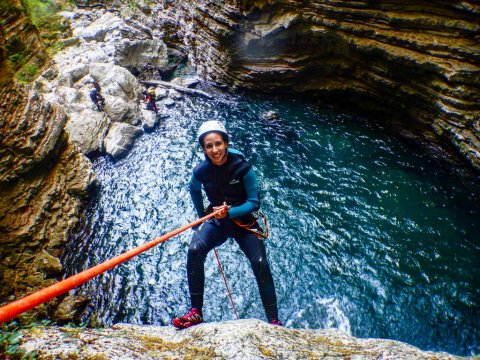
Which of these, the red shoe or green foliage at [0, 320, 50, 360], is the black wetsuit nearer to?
the red shoe

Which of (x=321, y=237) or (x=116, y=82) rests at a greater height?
(x=116, y=82)

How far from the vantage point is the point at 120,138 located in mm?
13156

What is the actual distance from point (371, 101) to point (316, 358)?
1407 cm

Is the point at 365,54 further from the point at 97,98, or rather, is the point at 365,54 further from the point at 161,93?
the point at 97,98

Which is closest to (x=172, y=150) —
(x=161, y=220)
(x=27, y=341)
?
(x=161, y=220)

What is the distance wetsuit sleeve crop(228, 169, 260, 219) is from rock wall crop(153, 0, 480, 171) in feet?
32.7

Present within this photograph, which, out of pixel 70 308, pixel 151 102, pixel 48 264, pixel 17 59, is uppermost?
pixel 17 59

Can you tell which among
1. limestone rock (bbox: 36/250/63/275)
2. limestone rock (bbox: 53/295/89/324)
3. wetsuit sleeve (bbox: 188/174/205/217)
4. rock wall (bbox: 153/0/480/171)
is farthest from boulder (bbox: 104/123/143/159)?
wetsuit sleeve (bbox: 188/174/205/217)

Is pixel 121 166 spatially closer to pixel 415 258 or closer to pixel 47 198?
pixel 47 198

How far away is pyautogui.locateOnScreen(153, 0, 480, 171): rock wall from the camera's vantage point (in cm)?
1004

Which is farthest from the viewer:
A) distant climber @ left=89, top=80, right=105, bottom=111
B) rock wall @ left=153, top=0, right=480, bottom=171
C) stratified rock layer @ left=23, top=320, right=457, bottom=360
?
distant climber @ left=89, top=80, right=105, bottom=111

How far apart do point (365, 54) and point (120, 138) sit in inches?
482

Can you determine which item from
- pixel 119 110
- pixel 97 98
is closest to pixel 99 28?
pixel 97 98

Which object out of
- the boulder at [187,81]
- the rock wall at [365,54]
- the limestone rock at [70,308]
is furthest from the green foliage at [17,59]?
the limestone rock at [70,308]
